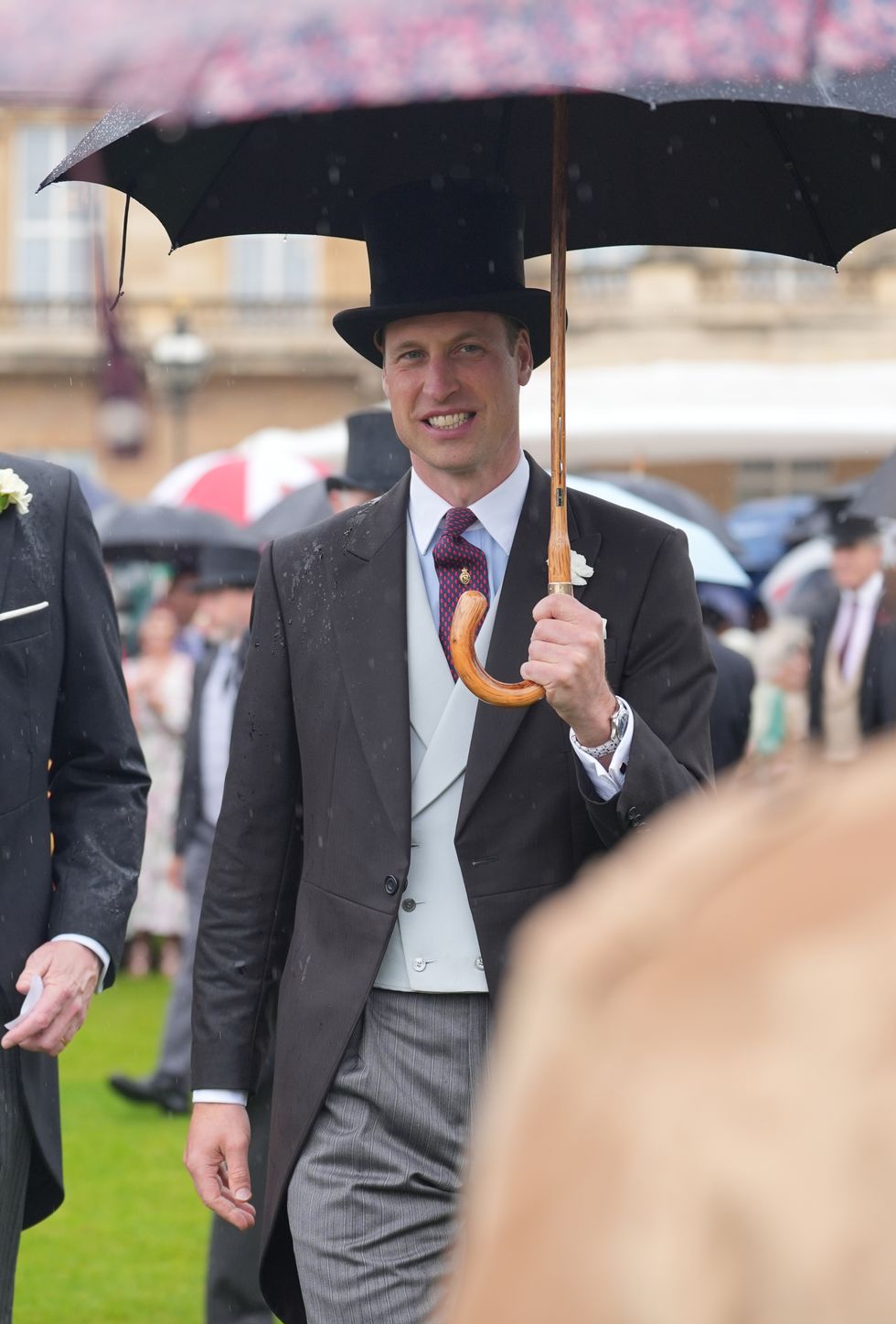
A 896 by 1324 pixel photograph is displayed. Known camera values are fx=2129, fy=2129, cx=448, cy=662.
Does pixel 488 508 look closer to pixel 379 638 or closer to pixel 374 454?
pixel 379 638

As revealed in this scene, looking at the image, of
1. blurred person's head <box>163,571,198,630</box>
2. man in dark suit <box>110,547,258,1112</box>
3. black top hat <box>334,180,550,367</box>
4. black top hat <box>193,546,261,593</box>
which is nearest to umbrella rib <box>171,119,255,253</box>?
black top hat <box>334,180,550,367</box>

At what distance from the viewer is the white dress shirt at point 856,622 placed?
9602 millimetres

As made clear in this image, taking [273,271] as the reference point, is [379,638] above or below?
below

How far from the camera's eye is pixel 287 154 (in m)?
3.79

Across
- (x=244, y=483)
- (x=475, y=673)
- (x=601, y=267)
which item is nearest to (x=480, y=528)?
(x=475, y=673)

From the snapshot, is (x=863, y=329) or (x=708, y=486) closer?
(x=708, y=486)

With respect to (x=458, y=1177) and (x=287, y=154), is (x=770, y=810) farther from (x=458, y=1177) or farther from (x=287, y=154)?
(x=287, y=154)

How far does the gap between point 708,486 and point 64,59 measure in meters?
18.8

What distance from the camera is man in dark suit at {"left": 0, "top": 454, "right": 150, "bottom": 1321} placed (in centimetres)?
331

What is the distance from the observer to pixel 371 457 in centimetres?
617

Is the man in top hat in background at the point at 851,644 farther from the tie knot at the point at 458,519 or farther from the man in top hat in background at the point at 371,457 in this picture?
the tie knot at the point at 458,519

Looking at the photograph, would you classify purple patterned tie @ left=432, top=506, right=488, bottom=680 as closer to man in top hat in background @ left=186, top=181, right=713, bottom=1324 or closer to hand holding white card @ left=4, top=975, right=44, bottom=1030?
man in top hat in background @ left=186, top=181, right=713, bottom=1324

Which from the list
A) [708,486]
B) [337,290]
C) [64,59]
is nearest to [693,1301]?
[64,59]

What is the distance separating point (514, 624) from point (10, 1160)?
114 centimetres
